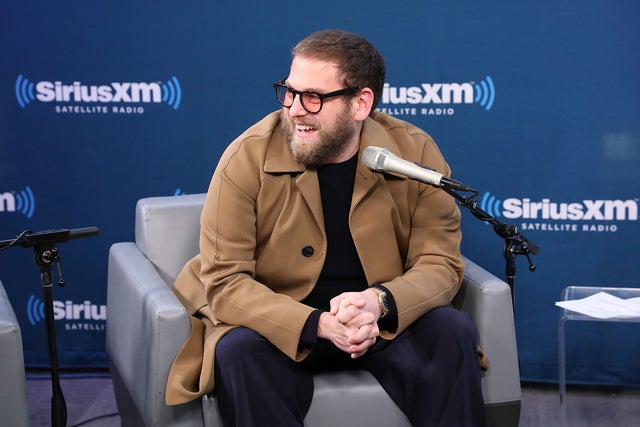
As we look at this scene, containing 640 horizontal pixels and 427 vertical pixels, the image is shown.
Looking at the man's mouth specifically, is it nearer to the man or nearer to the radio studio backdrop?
the man

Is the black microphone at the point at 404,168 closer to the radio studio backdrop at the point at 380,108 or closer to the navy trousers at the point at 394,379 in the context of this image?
the navy trousers at the point at 394,379

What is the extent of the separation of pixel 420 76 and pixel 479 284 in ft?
4.11

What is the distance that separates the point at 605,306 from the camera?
317 centimetres

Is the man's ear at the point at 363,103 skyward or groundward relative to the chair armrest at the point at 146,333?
skyward

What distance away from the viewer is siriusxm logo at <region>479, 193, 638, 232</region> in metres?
3.80

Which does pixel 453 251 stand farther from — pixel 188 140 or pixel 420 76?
pixel 188 140

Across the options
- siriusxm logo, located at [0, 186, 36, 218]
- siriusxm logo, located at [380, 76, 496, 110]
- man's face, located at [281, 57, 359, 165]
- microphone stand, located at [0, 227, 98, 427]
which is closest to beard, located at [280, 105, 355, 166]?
man's face, located at [281, 57, 359, 165]

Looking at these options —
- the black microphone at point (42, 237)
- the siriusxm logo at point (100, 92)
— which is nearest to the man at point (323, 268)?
the black microphone at point (42, 237)

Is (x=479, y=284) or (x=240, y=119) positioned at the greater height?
(x=240, y=119)

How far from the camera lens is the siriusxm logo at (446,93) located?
3.79 m

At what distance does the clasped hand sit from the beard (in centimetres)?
48

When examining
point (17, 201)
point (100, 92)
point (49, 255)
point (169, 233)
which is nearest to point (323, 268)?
point (169, 233)

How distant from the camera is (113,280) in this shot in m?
3.34

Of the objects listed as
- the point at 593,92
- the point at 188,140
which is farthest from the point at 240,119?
the point at 593,92
